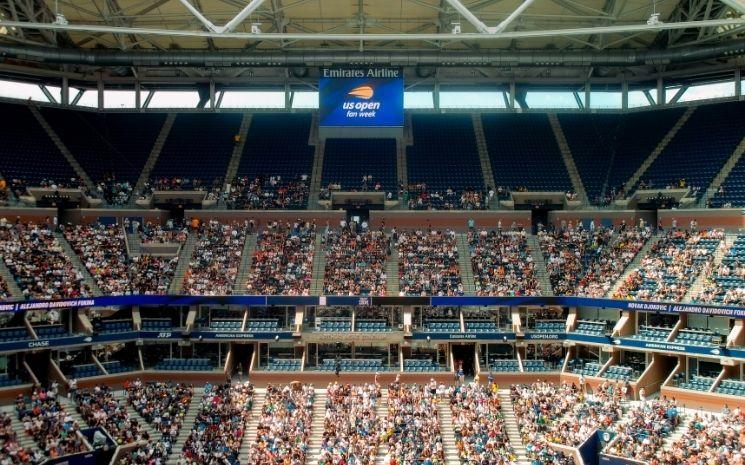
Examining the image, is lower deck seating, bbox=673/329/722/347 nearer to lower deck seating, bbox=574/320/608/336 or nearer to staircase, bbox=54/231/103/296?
lower deck seating, bbox=574/320/608/336

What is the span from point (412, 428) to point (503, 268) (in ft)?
47.4

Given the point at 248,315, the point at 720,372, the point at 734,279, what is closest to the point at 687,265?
the point at 734,279

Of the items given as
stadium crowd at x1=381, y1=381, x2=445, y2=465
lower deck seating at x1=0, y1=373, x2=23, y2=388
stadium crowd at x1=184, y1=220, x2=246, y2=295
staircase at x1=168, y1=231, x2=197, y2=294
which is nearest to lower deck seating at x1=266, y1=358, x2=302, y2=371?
stadium crowd at x1=184, y1=220, x2=246, y2=295

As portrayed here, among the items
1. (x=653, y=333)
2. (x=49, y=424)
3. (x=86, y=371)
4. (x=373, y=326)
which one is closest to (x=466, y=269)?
(x=373, y=326)

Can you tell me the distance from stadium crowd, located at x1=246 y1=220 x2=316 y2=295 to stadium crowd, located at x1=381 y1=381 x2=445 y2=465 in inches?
376

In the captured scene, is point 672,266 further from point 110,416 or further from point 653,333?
point 110,416

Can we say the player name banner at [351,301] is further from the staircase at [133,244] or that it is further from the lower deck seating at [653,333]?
the staircase at [133,244]

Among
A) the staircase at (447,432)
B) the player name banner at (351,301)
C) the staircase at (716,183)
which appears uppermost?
the staircase at (716,183)

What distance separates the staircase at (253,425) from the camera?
118ft

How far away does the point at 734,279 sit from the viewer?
3994 centimetres

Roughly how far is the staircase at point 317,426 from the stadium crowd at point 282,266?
22.9ft

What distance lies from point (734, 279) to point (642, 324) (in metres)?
5.24

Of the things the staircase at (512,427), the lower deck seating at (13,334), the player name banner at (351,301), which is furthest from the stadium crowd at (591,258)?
the lower deck seating at (13,334)

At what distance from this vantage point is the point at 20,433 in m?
34.2
